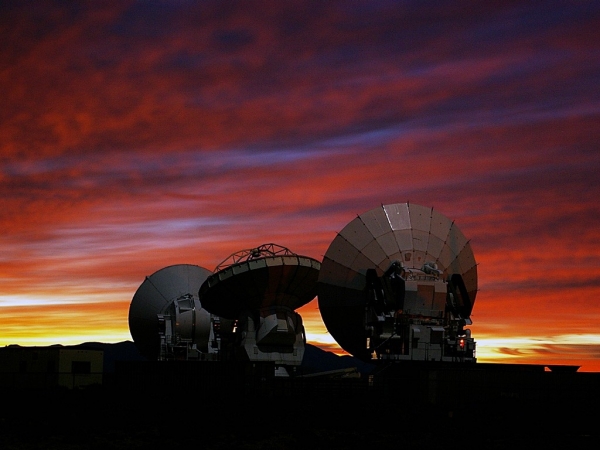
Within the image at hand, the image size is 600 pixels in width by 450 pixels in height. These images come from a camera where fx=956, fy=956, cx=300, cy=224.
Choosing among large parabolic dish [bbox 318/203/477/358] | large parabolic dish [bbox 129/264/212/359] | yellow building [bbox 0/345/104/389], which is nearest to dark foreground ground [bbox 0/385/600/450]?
large parabolic dish [bbox 318/203/477/358]

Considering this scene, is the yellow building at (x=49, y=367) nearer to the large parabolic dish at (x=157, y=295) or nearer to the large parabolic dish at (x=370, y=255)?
the large parabolic dish at (x=157, y=295)

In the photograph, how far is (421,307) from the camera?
Answer: 2446 inches

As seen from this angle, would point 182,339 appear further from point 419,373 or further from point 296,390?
point 419,373

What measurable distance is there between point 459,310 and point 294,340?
57.0ft

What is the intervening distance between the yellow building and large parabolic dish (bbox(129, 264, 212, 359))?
24.3 ft

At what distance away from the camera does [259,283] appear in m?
74.7

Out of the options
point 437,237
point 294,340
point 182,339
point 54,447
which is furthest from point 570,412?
point 182,339

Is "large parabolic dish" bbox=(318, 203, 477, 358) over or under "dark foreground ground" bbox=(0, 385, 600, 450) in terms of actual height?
over

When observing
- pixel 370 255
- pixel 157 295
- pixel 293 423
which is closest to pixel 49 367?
pixel 157 295

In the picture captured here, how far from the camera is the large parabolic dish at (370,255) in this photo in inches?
2522

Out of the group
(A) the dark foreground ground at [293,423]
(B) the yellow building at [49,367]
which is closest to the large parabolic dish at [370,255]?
(A) the dark foreground ground at [293,423]

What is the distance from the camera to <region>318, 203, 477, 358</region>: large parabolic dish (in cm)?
6406

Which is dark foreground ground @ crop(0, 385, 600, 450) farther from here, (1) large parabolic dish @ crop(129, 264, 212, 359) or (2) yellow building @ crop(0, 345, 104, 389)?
(1) large parabolic dish @ crop(129, 264, 212, 359)

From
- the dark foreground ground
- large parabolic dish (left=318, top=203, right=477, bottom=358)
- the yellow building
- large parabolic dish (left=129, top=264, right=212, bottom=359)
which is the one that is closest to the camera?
the dark foreground ground
